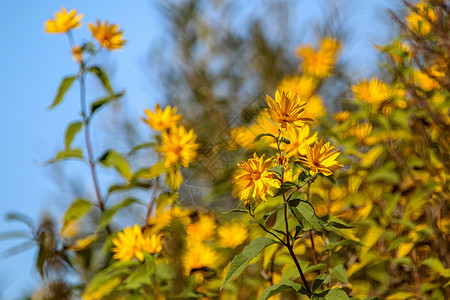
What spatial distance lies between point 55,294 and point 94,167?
87 cm

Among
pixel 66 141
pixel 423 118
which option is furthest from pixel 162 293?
pixel 423 118

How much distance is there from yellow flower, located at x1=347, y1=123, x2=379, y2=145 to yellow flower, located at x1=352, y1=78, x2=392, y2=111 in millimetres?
73

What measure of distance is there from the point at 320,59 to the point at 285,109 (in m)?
1.19

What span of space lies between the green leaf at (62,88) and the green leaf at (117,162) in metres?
0.22

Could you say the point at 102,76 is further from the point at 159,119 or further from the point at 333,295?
the point at 333,295

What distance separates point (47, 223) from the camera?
33.5 inches

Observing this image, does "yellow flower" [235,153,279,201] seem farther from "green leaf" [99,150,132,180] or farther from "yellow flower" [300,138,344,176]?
"green leaf" [99,150,132,180]

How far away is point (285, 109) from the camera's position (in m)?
0.81

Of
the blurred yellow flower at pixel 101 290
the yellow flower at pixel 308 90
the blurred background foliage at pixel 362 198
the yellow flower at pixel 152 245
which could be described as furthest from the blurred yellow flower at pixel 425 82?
the blurred yellow flower at pixel 101 290

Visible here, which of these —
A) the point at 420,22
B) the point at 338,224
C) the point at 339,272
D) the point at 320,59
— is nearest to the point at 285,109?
the point at 338,224

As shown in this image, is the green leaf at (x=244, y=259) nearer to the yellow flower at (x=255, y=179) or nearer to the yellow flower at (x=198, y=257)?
the yellow flower at (x=255, y=179)

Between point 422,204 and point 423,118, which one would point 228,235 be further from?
point 423,118

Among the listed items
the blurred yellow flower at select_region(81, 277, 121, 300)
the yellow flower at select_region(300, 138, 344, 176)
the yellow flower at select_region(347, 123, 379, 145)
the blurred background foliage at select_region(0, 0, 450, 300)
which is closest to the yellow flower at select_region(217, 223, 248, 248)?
the blurred background foliage at select_region(0, 0, 450, 300)

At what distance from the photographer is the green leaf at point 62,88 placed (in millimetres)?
1470
